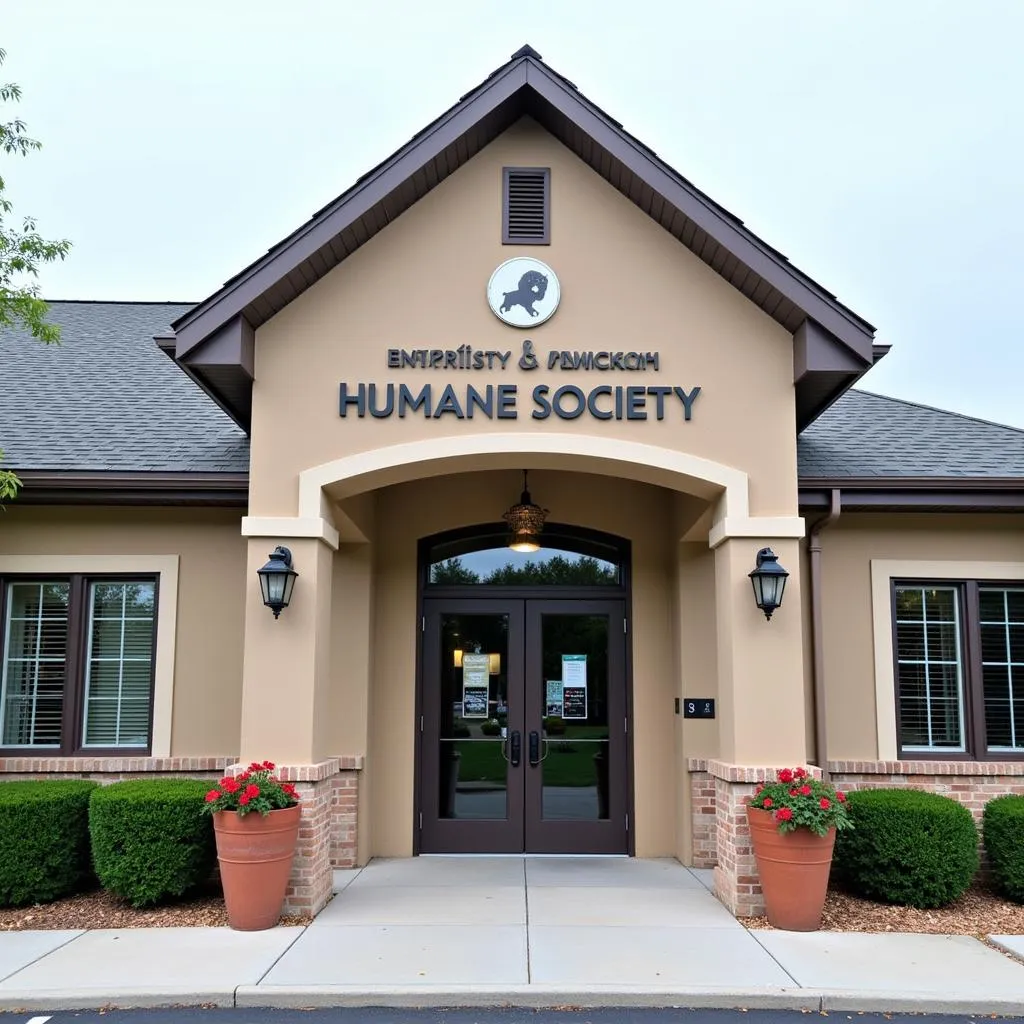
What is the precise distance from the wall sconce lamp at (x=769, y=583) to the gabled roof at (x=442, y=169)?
1.68 meters

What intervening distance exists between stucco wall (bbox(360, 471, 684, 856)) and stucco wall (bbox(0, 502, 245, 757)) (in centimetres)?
154

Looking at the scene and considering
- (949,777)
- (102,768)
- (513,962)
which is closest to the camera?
(513,962)

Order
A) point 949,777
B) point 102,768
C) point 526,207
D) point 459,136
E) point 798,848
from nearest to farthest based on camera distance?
point 798,848
point 459,136
point 526,207
point 102,768
point 949,777

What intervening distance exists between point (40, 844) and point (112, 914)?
34.3 inches

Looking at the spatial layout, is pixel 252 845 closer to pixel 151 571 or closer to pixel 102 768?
pixel 102 768

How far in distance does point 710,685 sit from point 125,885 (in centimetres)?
567

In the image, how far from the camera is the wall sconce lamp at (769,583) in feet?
26.3

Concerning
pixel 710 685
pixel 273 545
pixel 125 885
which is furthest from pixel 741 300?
pixel 125 885

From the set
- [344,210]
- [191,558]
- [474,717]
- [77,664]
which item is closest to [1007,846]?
[474,717]

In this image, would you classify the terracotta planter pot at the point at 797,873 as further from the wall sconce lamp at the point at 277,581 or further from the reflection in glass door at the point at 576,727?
the wall sconce lamp at the point at 277,581

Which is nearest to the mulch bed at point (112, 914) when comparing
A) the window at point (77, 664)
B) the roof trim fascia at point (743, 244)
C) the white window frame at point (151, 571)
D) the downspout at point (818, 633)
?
the window at point (77, 664)

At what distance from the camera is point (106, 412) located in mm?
10773

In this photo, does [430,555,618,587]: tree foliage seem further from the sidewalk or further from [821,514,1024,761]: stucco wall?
the sidewalk

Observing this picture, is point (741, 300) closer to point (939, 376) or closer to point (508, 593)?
point (508, 593)
